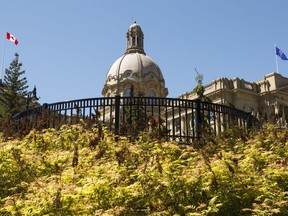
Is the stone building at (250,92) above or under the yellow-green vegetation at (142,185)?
above

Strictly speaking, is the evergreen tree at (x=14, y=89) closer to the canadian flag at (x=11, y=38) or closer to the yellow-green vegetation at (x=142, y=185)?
the canadian flag at (x=11, y=38)

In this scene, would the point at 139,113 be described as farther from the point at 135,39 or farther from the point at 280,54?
the point at 135,39

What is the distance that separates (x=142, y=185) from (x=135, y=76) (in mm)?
78596

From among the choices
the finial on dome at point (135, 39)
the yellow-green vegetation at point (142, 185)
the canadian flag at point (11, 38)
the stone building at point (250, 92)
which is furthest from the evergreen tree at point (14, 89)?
the finial on dome at point (135, 39)

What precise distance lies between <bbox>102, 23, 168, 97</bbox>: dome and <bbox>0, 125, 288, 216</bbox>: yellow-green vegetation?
238 ft

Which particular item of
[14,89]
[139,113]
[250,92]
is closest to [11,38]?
[14,89]

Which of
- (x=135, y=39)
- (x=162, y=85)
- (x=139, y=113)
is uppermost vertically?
(x=135, y=39)

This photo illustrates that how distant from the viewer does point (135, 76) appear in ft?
274

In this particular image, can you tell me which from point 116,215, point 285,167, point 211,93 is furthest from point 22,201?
point 211,93

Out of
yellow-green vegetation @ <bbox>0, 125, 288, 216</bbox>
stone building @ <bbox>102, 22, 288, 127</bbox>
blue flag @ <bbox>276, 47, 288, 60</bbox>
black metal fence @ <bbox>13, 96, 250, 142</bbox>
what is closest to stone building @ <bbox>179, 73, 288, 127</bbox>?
stone building @ <bbox>102, 22, 288, 127</bbox>

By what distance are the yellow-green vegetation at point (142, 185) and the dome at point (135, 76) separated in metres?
72.6

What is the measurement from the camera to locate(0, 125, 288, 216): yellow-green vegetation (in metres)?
5.02

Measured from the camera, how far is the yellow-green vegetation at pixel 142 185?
16.5ft

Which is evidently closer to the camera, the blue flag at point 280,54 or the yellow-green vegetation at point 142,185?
the yellow-green vegetation at point 142,185
